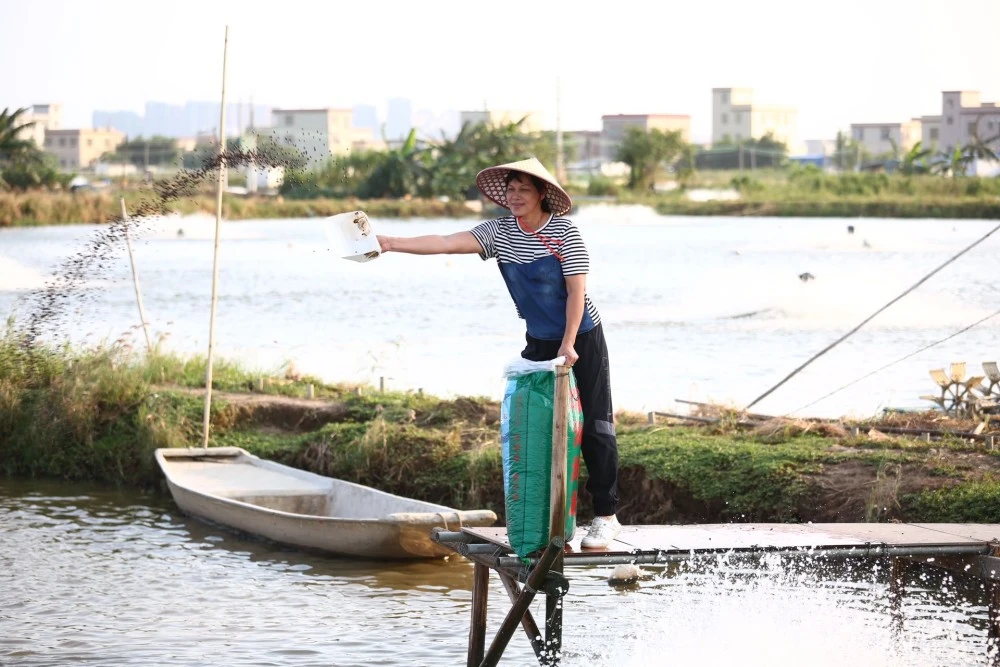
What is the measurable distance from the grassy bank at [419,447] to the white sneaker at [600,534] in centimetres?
314

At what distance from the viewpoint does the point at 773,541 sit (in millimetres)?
5926

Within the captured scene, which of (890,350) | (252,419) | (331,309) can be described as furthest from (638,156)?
(252,419)

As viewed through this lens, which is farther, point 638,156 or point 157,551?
point 638,156

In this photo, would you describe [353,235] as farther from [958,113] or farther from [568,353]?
[958,113]

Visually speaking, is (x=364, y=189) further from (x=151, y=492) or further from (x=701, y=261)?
(x=151, y=492)

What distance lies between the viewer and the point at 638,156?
73.9m

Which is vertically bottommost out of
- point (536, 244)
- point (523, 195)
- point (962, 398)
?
point (962, 398)

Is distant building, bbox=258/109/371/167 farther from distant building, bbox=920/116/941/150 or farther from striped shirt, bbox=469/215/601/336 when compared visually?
distant building, bbox=920/116/941/150

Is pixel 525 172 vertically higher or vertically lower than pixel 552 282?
higher

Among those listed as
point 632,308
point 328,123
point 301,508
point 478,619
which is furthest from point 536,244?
point 328,123

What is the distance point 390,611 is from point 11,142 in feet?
168

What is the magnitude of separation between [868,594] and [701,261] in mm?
34642

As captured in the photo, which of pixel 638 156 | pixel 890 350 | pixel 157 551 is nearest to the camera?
pixel 157 551

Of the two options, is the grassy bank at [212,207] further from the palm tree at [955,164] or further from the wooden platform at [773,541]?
the wooden platform at [773,541]
